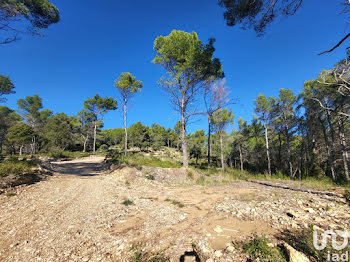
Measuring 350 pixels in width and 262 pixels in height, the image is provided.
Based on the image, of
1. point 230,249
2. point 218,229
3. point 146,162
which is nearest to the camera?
point 230,249

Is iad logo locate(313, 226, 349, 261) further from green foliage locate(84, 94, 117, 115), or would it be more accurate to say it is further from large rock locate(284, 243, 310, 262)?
green foliage locate(84, 94, 117, 115)

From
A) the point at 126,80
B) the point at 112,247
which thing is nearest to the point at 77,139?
the point at 126,80

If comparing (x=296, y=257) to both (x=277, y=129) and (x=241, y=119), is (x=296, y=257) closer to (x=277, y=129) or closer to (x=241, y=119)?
(x=277, y=129)

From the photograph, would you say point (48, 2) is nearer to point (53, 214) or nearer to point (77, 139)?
point (53, 214)

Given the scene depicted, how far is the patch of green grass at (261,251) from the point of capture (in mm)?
1604

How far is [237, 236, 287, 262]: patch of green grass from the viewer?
5.26 ft

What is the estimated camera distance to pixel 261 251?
5.62 ft

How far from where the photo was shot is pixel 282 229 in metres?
2.28

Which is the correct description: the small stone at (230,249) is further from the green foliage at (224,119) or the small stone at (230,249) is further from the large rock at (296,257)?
the green foliage at (224,119)

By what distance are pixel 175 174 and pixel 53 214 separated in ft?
20.4

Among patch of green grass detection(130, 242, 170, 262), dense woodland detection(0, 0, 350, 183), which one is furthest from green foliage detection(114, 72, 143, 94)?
patch of green grass detection(130, 242, 170, 262)

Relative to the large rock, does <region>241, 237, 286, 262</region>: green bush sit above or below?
below

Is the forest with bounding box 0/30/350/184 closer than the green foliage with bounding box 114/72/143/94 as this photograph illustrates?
Yes

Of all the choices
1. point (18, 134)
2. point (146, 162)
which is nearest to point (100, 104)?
point (18, 134)
